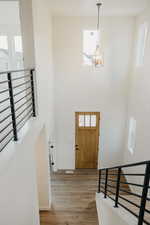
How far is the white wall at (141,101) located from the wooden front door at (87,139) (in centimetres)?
140

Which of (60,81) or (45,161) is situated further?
(60,81)

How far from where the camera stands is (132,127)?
5520 millimetres

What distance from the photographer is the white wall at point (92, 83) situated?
5.20 metres

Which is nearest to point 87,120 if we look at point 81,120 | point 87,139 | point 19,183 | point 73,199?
point 81,120

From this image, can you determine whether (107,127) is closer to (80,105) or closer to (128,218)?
(80,105)

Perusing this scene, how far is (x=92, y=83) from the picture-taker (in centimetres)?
569

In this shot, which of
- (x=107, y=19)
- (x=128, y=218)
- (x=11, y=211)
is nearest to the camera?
(x=11, y=211)

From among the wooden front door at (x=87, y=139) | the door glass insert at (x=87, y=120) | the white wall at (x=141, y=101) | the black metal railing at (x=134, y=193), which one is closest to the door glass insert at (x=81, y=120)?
the wooden front door at (x=87, y=139)

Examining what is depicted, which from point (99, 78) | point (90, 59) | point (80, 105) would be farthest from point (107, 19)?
point (80, 105)

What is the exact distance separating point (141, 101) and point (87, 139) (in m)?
2.62

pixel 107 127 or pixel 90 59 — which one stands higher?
pixel 90 59

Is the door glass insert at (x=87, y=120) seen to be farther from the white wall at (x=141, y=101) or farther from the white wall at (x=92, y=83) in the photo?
the white wall at (x=141, y=101)

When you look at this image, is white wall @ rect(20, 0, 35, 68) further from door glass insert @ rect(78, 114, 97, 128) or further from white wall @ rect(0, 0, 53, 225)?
door glass insert @ rect(78, 114, 97, 128)

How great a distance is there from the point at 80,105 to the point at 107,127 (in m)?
1.34
